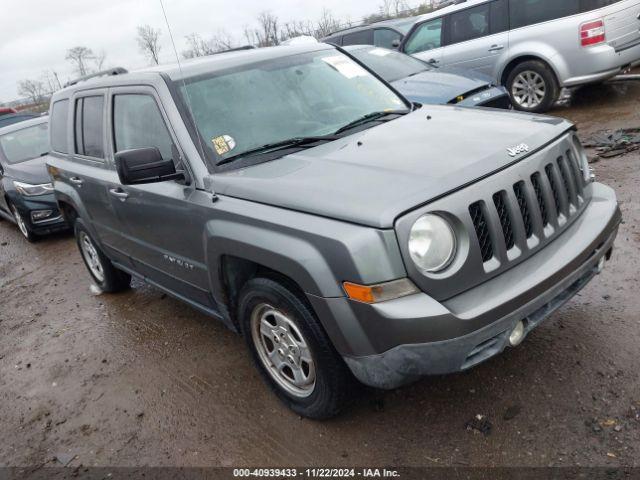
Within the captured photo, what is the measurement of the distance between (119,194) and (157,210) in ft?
1.93

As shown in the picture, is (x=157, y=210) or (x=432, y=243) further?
(x=157, y=210)

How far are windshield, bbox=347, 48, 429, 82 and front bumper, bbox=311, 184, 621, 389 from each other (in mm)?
5285

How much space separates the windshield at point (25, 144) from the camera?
8430 millimetres

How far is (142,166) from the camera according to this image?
3027 mm

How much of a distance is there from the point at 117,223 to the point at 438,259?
273cm

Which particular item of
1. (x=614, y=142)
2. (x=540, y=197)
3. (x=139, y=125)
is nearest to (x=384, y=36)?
(x=614, y=142)

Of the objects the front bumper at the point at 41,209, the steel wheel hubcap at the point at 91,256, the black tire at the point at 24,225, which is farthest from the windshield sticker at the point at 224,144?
A: the black tire at the point at 24,225

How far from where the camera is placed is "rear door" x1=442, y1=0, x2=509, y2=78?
8.41 meters

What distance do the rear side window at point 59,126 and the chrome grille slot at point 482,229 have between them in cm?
381

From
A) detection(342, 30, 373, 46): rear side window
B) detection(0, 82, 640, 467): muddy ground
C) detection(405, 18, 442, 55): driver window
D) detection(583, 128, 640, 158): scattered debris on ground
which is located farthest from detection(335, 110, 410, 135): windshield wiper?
detection(342, 30, 373, 46): rear side window

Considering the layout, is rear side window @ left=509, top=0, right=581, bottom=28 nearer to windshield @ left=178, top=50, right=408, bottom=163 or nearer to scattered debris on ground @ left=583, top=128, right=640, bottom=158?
scattered debris on ground @ left=583, top=128, right=640, bottom=158

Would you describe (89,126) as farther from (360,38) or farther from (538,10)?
(360,38)

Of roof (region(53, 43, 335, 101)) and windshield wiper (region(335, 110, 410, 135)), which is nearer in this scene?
windshield wiper (region(335, 110, 410, 135))

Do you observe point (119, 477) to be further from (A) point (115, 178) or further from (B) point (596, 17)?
(B) point (596, 17)
